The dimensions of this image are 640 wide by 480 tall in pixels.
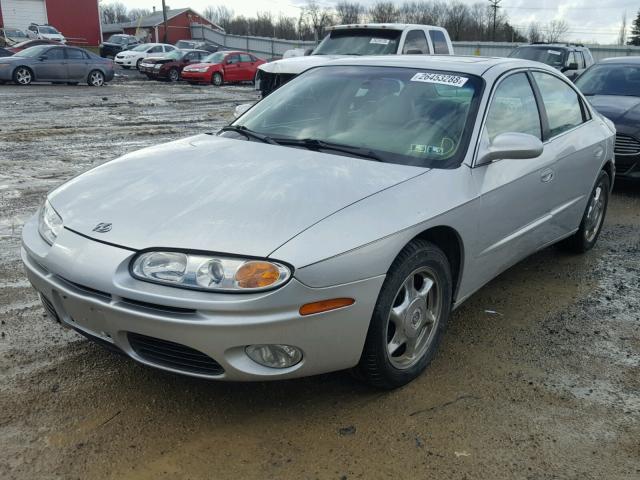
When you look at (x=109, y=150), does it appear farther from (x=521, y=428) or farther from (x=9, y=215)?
(x=521, y=428)

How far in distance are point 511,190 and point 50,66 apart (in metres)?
20.7

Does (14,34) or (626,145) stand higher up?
(14,34)

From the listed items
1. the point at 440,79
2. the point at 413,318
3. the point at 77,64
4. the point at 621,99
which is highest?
the point at 440,79

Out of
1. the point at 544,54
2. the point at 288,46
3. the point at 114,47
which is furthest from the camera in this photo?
the point at 288,46

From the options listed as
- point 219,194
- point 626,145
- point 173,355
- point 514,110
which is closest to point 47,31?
point 626,145

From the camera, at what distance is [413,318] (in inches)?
118

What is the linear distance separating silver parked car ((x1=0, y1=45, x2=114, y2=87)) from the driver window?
20.1m

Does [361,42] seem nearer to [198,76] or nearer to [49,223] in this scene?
[49,223]

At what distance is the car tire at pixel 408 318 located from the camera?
2730mm

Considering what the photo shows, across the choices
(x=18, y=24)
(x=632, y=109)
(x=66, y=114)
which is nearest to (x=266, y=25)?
(x=18, y=24)

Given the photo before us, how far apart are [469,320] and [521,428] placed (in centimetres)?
119

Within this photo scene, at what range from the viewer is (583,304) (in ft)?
13.9

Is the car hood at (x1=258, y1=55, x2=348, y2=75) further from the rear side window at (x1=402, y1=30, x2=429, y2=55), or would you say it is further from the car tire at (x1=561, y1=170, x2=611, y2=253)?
the car tire at (x1=561, y1=170, x2=611, y2=253)

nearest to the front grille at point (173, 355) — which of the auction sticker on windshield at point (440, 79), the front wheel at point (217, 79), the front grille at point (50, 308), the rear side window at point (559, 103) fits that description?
the front grille at point (50, 308)
